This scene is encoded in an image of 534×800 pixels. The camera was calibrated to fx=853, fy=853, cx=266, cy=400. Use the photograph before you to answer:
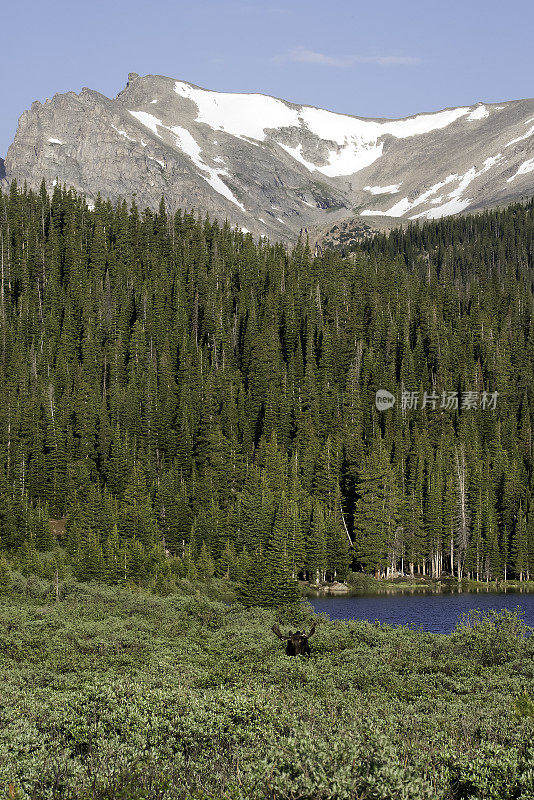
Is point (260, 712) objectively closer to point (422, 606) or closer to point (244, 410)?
point (422, 606)

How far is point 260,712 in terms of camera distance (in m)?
30.0

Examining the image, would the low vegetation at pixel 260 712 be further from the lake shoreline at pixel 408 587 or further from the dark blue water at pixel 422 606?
the lake shoreline at pixel 408 587

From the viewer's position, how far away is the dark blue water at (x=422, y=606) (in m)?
78.4

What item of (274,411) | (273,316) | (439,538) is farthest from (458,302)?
(439,538)

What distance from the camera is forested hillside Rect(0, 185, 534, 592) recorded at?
11012cm

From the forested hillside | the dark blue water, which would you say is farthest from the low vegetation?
the forested hillside

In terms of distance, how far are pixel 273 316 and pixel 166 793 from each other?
481 ft

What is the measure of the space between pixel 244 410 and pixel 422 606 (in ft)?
199

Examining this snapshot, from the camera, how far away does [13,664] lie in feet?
144

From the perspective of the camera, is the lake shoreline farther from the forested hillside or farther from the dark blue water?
the dark blue water

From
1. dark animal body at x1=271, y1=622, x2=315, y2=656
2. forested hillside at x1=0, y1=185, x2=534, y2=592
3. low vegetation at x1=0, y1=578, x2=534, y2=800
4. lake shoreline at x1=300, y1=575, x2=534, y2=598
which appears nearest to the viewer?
low vegetation at x1=0, y1=578, x2=534, y2=800

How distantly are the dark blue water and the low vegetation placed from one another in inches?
974

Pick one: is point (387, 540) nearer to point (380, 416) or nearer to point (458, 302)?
point (380, 416)

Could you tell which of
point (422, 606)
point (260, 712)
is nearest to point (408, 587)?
point (422, 606)
